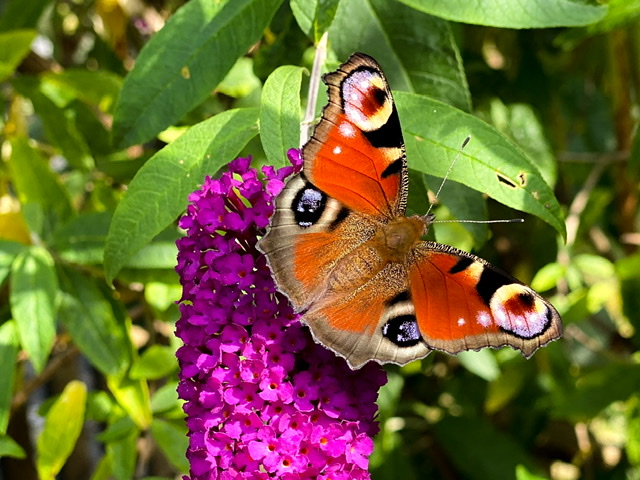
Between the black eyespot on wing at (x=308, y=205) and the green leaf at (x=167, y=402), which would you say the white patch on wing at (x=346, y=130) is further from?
the green leaf at (x=167, y=402)

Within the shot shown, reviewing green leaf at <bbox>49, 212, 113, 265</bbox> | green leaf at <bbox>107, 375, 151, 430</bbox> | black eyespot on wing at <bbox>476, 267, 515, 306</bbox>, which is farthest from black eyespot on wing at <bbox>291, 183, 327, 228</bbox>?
green leaf at <bbox>107, 375, 151, 430</bbox>

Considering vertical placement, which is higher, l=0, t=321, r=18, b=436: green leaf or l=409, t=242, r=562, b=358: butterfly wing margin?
l=409, t=242, r=562, b=358: butterfly wing margin

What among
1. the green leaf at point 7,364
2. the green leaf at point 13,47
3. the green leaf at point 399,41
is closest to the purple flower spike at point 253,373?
the green leaf at point 399,41

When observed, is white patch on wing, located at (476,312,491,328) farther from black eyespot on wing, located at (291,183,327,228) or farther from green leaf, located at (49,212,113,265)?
green leaf, located at (49,212,113,265)

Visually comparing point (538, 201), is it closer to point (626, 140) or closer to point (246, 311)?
point (246, 311)

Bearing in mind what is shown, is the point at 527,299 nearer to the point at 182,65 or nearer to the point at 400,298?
the point at 400,298

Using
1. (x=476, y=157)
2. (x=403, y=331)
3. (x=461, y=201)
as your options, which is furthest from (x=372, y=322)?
(x=461, y=201)
